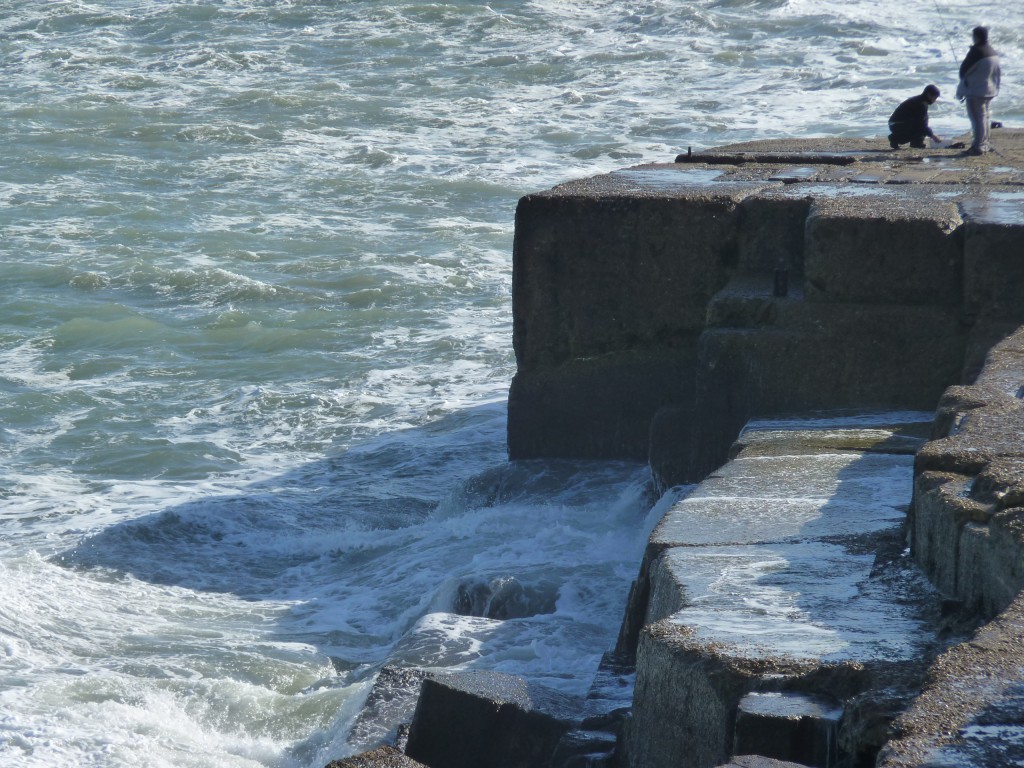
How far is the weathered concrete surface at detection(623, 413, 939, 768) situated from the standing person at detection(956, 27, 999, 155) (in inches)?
168

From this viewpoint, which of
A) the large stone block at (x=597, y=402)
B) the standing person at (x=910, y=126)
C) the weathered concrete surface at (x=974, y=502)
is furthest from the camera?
the standing person at (x=910, y=126)

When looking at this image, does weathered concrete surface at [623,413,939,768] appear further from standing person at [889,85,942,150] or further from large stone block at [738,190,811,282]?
standing person at [889,85,942,150]

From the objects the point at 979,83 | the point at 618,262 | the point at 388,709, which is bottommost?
the point at 388,709

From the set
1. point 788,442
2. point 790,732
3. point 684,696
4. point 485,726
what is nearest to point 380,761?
point 485,726

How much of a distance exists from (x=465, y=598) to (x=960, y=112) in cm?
1298

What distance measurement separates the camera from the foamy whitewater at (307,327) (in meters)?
4.46

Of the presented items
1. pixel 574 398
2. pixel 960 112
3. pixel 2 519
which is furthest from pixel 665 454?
pixel 960 112

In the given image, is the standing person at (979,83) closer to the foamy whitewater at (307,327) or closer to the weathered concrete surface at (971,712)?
the foamy whitewater at (307,327)

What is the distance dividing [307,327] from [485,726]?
21.9ft

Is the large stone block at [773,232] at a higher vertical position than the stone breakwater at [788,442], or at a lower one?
higher

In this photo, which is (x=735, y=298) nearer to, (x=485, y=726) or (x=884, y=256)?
(x=884, y=256)

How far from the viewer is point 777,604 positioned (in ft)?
8.87

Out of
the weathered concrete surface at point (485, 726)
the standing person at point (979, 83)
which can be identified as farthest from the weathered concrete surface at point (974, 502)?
the standing person at point (979, 83)

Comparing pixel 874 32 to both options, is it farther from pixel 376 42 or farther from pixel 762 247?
pixel 762 247
